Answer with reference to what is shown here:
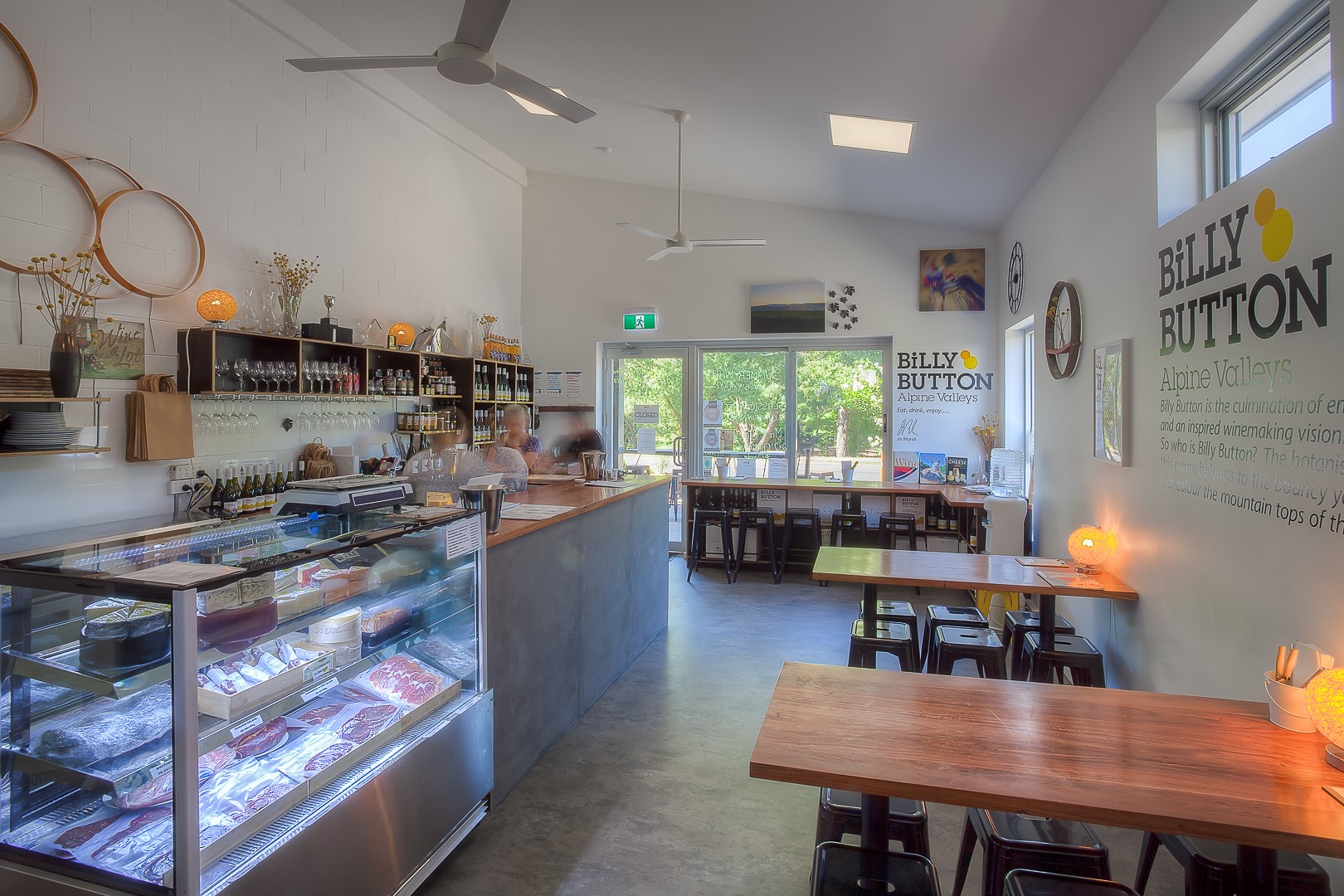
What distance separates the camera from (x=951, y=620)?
146 inches

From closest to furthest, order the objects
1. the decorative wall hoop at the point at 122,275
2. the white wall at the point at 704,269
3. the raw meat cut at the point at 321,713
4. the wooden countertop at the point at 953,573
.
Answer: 1. the raw meat cut at the point at 321,713
2. the wooden countertop at the point at 953,573
3. the decorative wall hoop at the point at 122,275
4. the white wall at the point at 704,269

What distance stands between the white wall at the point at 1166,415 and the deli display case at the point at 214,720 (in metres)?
2.56

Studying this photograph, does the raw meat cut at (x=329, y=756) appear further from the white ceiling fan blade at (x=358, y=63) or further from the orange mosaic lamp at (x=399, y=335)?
the orange mosaic lamp at (x=399, y=335)

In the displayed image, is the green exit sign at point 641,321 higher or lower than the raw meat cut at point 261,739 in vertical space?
higher

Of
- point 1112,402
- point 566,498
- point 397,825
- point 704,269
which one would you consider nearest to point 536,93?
point 566,498

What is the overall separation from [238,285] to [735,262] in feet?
14.9

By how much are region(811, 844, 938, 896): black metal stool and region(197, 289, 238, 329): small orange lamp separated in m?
3.97

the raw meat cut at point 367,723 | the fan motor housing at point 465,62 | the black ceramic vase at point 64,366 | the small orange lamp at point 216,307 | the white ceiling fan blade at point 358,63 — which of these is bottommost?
the raw meat cut at point 367,723

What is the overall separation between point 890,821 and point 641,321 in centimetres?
620

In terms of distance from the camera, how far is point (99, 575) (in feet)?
5.19

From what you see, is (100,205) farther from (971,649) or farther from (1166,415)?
(1166,415)

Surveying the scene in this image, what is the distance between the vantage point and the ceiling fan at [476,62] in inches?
95.7

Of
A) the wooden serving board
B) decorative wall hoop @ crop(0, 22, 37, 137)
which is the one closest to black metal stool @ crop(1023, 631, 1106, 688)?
the wooden serving board

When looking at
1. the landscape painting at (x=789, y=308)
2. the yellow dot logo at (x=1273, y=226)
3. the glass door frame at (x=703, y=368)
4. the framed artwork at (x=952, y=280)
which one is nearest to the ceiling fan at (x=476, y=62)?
the yellow dot logo at (x=1273, y=226)
